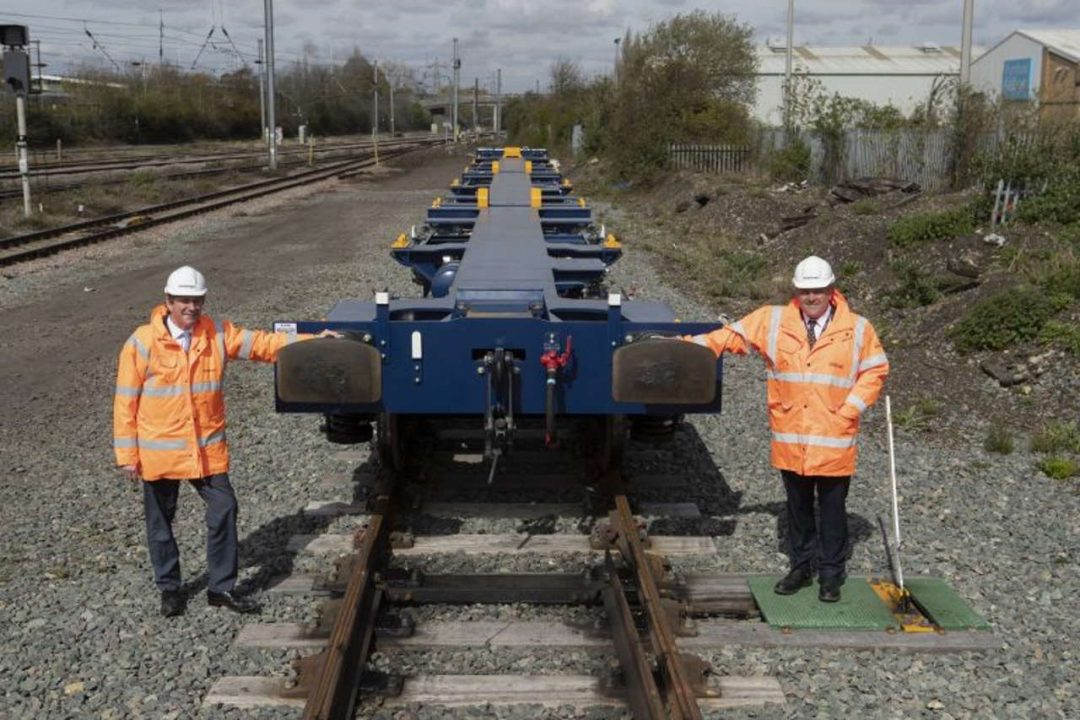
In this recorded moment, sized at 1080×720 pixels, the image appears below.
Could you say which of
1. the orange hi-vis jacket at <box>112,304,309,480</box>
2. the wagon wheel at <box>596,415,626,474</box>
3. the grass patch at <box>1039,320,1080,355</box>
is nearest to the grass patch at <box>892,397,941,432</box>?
the grass patch at <box>1039,320,1080,355</box>

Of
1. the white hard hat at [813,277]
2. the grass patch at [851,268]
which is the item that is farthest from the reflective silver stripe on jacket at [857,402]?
the grass patch at [851,268]

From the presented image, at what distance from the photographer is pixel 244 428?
7.94m

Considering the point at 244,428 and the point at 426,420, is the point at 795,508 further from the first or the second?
the point at 244,428

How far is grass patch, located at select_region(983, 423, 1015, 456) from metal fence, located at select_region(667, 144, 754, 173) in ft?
71.6

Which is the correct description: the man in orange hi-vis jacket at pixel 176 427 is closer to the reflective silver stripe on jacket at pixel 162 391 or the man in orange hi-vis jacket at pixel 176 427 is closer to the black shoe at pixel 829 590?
the reflective silver stripe on jacket at pixel 162 391

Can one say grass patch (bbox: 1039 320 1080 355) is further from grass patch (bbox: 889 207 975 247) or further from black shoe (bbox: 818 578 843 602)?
black shoe (bbox: 818 578 843 602)

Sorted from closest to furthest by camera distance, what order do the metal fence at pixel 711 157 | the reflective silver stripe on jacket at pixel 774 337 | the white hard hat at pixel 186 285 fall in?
the white hard hat at pixel 186 285 → the reflective silver stripe on jacket at pixel 774 337 → the metal fence at pixel 711 157

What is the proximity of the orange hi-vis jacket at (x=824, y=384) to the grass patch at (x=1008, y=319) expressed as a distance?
5294 millimetres

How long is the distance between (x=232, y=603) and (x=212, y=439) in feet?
2.42

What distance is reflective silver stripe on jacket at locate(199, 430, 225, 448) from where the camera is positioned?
16.1ft

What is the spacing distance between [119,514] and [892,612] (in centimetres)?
415

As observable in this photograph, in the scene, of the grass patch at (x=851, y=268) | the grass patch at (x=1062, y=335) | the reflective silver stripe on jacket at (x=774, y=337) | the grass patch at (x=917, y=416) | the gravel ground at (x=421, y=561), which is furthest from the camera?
the grass patch at (x=851, y=268)

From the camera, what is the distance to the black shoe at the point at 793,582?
5.05m

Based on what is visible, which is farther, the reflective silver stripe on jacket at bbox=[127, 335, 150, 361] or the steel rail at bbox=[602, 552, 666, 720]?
the reflective silver stripe on jacket at bbox=[127, 335, 150, 361]
